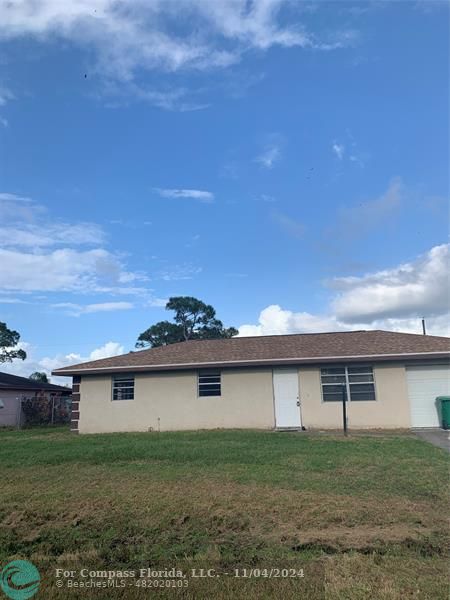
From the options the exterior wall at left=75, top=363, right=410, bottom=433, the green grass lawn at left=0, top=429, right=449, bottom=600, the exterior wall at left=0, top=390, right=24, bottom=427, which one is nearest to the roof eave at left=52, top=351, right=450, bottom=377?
the exterior wall at left=75, top=363, right=410, bottom=433

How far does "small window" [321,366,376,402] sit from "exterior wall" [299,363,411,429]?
0.16 metres

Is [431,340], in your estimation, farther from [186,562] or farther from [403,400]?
[186,562]

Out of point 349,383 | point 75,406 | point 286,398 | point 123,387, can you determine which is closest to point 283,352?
point 286,398

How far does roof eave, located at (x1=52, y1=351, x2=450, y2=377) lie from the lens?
13734mm

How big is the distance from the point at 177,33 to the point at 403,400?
40.9 feet

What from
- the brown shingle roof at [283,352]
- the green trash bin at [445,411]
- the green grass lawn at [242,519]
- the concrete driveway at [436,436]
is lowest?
the green grass lawn at [242,519]

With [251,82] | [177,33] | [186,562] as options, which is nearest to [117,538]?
[186,562]

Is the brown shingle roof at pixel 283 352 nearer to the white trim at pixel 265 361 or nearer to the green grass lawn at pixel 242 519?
the white trim at pixel 265 361

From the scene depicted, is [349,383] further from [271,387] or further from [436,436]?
[436,436]

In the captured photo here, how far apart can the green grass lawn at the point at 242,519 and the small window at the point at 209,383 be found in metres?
5.83

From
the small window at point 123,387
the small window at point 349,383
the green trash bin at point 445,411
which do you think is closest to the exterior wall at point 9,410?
the small window at point 123,387

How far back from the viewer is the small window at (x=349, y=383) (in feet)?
46.3

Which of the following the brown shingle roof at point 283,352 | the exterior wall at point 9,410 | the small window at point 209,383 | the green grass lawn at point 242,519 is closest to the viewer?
the green grass lawn at point 242,519

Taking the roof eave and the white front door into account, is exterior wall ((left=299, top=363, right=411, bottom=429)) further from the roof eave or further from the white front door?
the roof eave
